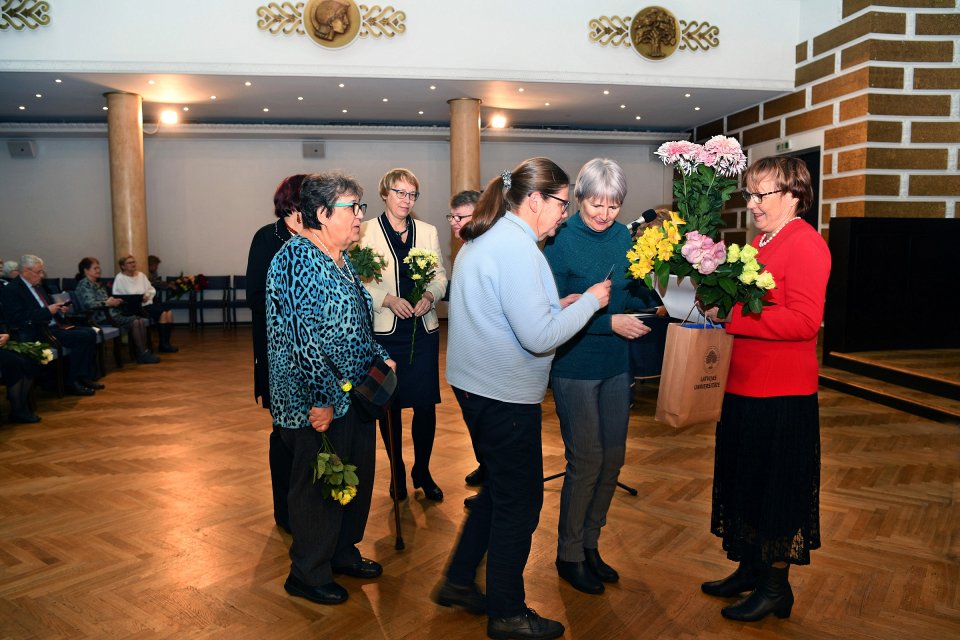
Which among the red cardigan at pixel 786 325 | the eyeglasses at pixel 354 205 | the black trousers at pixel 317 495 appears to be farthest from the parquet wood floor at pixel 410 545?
the eyeglasses at pixel 354 205

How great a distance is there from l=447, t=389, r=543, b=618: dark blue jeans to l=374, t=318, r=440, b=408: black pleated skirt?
4.21 ft

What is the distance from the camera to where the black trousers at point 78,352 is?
7027 mm

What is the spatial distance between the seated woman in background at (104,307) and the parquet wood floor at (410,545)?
3118 millimetres

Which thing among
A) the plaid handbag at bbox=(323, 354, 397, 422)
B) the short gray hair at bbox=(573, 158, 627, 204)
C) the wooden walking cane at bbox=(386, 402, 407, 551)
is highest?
the short gray hair at bbox=(573, 158, 627, 204)

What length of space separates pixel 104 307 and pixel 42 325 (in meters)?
1.83

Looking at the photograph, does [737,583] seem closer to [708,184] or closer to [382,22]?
[708,184]

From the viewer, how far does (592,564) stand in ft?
9.77

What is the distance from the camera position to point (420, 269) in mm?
3615

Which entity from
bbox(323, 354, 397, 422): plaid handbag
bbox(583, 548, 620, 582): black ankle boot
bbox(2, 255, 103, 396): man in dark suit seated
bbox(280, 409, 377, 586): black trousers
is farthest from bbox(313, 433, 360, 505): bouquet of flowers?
bbox(2, 255, 103, 396): man in dark suit seated

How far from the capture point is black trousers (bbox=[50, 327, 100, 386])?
7.03 meters

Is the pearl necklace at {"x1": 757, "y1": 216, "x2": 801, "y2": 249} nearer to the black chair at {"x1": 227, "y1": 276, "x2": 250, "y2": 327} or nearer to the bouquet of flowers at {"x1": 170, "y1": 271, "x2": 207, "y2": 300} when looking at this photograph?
the bouquet of flowers at {"x1": 170, "y1": 271, "x2": 207, "y2": 300}

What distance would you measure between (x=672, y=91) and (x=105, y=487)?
858 centimetres

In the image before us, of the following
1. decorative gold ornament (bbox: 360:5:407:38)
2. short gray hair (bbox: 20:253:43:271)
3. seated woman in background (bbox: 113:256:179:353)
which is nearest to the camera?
short gray hair (bbox: 20:253:43:271)

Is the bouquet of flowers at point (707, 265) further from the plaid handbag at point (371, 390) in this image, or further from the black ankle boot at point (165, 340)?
the black ankle boot at point (165, 340)
